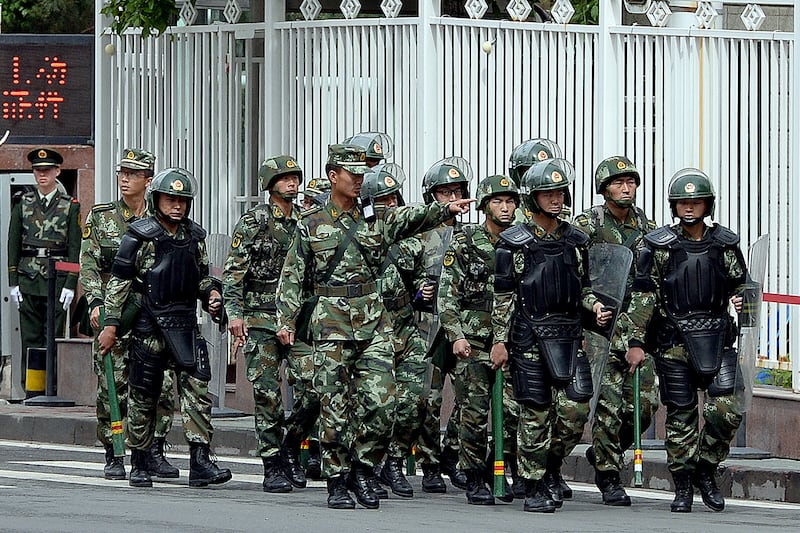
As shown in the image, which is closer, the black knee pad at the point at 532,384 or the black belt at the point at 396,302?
the black knee pad at the point at 532,384

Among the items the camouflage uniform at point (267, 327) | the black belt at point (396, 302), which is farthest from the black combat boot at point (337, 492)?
the black belt at point (396, 302)

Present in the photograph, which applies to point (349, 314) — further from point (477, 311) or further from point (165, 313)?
point (165, 313)

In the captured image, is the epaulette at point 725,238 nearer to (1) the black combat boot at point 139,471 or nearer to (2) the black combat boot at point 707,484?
(2) the black combat boot at point 707,484

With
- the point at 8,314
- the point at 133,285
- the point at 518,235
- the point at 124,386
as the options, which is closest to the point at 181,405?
the point at 124,386

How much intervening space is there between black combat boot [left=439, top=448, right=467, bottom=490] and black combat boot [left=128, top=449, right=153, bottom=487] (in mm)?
1885

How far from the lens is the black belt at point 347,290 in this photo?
12188mm

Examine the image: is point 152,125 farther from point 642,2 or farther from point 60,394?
point 642,2

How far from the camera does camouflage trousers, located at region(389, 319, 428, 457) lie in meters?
13.2

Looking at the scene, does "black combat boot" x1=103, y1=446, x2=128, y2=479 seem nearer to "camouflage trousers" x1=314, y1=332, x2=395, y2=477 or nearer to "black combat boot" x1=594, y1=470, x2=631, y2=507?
"camouflage trousers" x1=314, y1=332, x2=395, y2=477

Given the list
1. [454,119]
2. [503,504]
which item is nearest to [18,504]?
[503,504]

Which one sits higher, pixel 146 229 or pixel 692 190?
pixel 692 190

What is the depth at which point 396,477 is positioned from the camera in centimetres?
1333

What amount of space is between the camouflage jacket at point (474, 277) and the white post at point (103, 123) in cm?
710

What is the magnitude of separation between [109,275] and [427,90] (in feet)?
12.1
